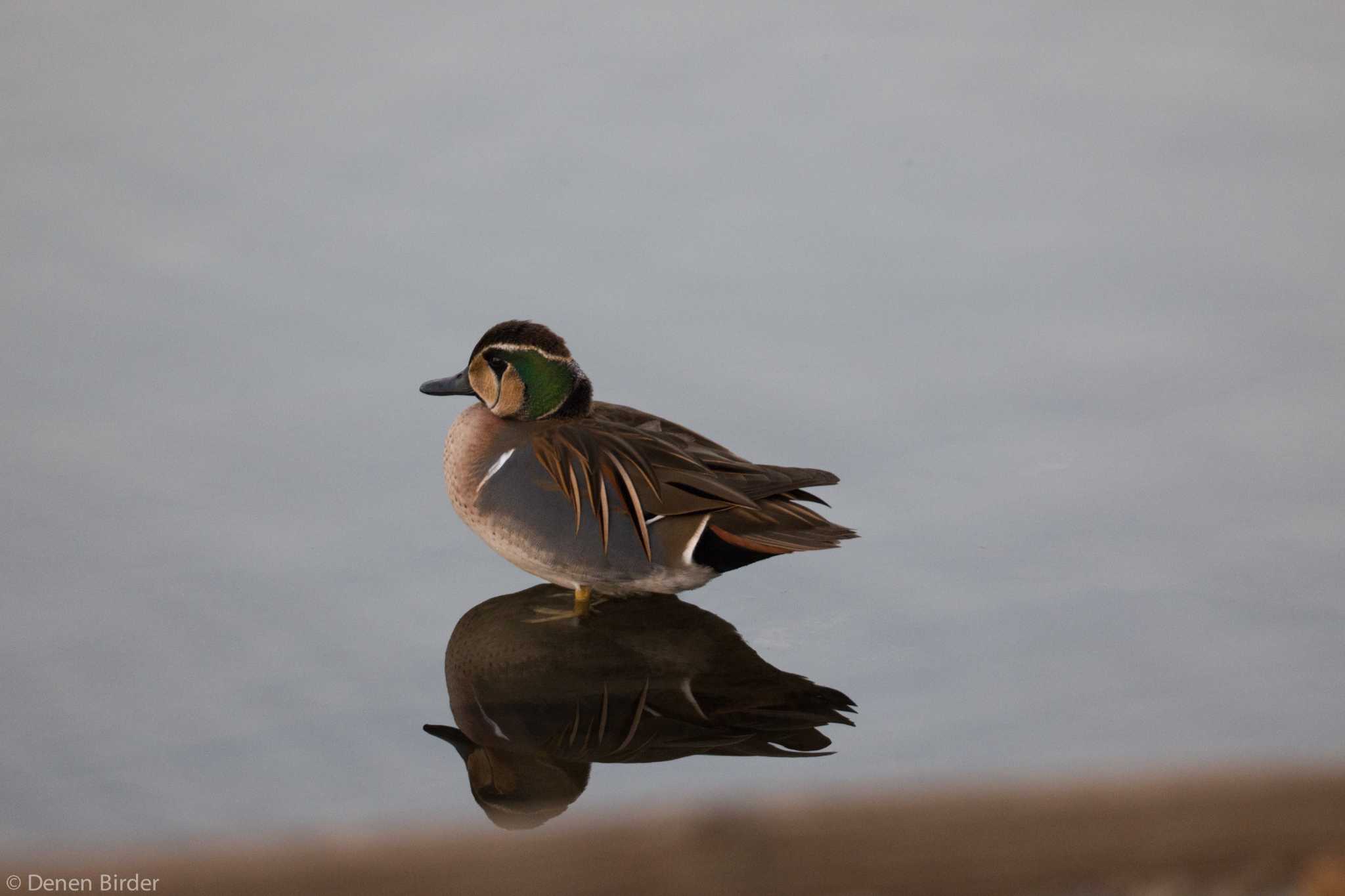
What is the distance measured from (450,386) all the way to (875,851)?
9.83 ft

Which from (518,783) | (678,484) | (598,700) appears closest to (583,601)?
(678,484)

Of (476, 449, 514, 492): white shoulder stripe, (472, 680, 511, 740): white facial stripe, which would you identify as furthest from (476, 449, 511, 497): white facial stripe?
(472, 680, 511, 740): white facial stripe

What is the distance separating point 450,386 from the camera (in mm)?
4711

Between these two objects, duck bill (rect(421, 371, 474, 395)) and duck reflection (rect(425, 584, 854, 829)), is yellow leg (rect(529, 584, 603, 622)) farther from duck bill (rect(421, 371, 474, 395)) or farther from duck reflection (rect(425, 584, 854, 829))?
duck bill (rect(421, 371, 474, 395))

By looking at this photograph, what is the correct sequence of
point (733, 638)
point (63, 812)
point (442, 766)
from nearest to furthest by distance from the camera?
1. point (63, 812)
2. point (442, 766)
3. point (733, 638)

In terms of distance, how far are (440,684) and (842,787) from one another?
2.11 meters

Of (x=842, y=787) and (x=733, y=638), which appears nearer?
(x=842, y=787)

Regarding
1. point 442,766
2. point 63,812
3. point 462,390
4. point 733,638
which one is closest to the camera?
point 63,812

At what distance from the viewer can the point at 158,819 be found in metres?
3.38

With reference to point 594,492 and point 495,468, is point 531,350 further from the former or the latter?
point 594,492

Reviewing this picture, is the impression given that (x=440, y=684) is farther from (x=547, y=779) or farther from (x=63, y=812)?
(x=63, y=812)

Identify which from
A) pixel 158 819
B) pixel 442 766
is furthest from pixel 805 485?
pixel 158 819

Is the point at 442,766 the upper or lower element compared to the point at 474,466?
lower

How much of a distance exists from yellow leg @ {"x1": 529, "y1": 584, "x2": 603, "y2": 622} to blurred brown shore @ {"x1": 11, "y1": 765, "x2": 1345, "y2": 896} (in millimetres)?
2436
